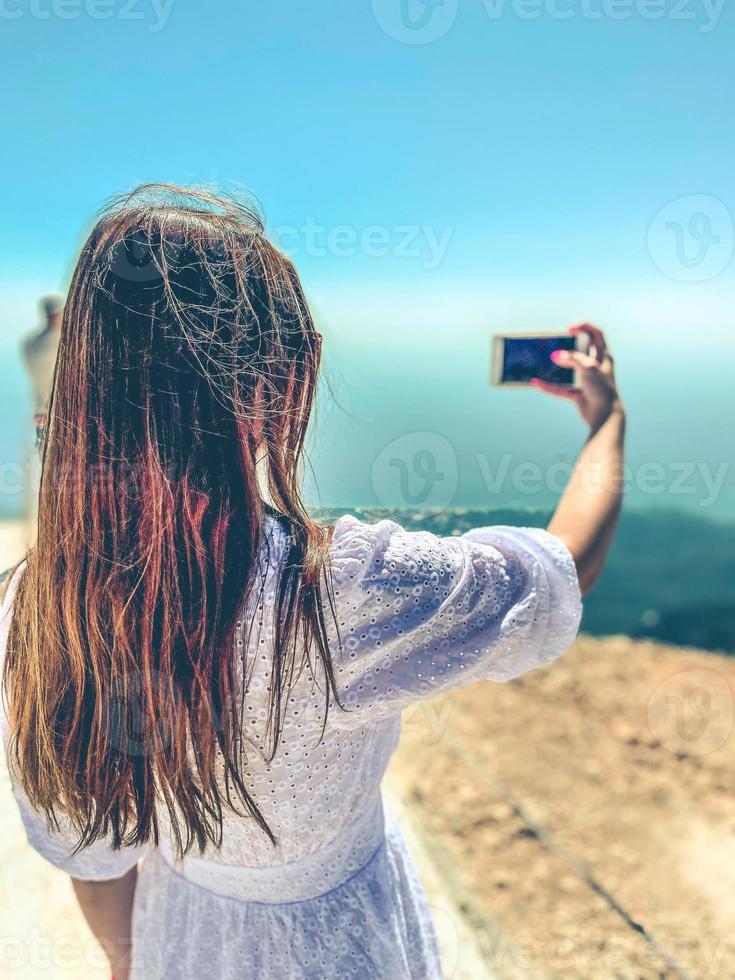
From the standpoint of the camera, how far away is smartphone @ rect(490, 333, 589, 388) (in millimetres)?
1122

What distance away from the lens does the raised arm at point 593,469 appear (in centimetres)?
89

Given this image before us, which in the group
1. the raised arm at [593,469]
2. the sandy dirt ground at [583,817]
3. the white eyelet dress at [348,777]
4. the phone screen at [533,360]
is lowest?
the sandy dirt ground at [583,817]

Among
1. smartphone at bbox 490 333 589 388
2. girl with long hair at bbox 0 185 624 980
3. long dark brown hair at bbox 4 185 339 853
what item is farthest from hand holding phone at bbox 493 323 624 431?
long dark brown hair at bbox 4 185 339 853

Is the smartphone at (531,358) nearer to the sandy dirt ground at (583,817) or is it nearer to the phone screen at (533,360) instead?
the phone screen at (533,360)

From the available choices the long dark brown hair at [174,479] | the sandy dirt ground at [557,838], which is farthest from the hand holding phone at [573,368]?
the sandy dirt ground at [557,838]

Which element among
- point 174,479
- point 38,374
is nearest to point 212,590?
point 174,479

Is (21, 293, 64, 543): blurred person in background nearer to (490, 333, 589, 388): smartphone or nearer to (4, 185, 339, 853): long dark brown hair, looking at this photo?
(4, 185, 339, 853): long dark brown hair

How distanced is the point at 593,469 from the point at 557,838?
2938 millimetres

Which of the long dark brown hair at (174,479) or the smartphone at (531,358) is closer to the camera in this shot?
the long dark brown hair at (174,479)

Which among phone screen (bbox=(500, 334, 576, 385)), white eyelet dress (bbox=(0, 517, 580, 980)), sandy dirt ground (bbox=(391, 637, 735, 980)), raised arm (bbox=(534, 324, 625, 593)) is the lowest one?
sandy dirt ground (bbox=(391, 637, 735, 980))

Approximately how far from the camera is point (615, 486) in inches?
37.1

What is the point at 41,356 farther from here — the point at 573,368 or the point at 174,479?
the point at 573,368

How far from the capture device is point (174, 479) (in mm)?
663

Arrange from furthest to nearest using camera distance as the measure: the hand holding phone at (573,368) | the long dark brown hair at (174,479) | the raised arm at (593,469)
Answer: the hand holding phone at (573,368), the raised arm at (593,469), the long dark brown hair at (174,479)
